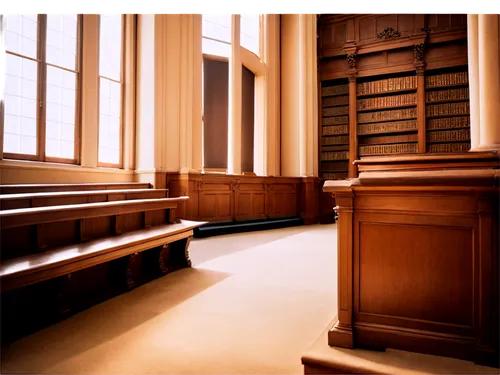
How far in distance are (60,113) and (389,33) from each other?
6.75 m

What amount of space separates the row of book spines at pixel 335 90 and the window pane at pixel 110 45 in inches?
189

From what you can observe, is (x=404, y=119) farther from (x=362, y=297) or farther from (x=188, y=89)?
(x=362, y=297)

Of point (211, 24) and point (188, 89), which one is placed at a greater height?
point (211, 24)

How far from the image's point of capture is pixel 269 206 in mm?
6906

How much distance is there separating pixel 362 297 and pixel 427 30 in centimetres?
750

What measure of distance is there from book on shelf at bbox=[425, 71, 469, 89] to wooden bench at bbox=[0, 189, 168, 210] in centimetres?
612

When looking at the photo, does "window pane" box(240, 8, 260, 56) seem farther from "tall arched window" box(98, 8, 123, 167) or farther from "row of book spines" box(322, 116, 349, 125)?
"tall arched window" box(98, 8, 123, 167)

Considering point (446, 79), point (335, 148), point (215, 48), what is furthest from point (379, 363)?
point (446, 79)

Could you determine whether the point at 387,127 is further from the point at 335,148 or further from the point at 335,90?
the point at 335,90

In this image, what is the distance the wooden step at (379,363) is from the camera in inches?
51.8

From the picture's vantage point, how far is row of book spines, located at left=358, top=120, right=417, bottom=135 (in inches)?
293

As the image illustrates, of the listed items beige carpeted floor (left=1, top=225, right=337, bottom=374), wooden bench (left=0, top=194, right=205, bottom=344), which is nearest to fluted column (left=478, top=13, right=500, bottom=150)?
beige carpeted floor (left=1, top=225, right=337, bottom=374)

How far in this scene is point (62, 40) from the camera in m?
4.44

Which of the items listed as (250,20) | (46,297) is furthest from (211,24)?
(46,297)
